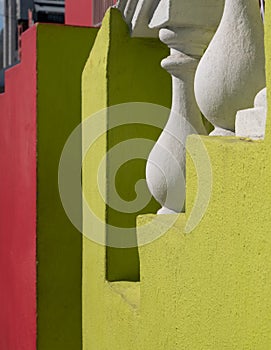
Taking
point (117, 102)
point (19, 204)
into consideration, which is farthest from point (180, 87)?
point (19, 204)

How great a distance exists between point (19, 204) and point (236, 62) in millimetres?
3000

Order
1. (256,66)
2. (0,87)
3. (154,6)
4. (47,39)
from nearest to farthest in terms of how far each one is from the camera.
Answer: (256,66), (154,6), (47,39), (0,87)

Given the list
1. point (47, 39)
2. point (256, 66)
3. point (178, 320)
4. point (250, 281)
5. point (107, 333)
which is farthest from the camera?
point (47, 39)

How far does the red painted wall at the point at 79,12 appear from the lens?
5.14 meters

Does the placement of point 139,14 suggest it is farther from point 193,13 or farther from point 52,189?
point 52,189

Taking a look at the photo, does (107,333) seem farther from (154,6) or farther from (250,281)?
(250,281)

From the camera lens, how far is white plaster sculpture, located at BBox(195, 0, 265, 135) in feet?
5.71

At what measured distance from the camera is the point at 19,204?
15.0 feet

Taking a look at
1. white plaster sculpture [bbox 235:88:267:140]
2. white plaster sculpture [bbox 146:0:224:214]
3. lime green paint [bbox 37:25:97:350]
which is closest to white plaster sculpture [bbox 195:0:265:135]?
white plaster sculpture [bbox 235:88:267:140]

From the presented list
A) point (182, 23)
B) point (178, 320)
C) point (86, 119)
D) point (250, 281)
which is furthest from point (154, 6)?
point (250, 281)

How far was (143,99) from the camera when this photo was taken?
3025 mm

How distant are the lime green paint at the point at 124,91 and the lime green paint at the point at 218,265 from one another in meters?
0.53

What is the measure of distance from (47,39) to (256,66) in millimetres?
2411

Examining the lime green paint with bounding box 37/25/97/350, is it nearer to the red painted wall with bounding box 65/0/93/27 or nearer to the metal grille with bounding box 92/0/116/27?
the metal grille with bounding box 92/0/116/27
